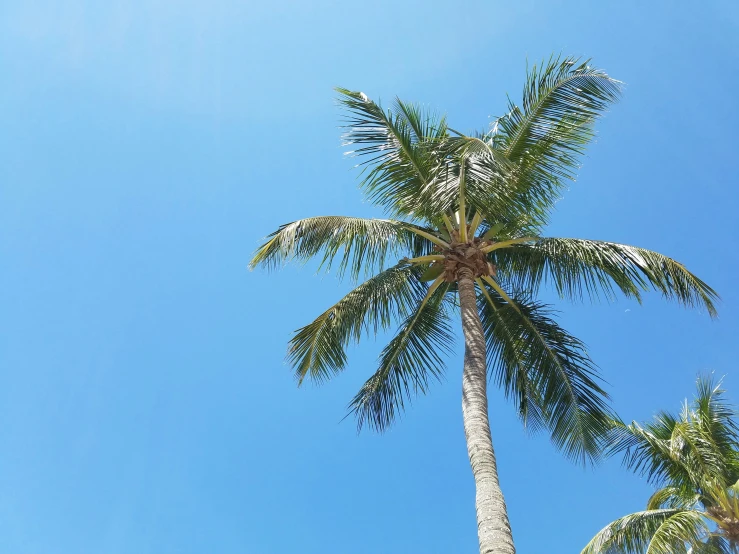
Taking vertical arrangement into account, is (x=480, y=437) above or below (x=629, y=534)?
below

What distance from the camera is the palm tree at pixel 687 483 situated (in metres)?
12.4

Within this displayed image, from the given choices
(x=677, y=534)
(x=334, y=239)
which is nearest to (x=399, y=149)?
(x=334, y=239)

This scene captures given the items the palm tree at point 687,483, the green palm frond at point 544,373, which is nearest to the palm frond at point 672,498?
the palm tree at point 687,483

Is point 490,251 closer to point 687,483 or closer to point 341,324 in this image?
point 341,324

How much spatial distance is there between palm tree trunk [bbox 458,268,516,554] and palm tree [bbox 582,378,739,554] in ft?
17.7

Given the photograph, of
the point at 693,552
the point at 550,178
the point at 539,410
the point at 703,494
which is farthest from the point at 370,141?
the point at 703,494

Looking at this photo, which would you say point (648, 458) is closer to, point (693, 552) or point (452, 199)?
point (693, 552)

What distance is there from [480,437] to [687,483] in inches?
363

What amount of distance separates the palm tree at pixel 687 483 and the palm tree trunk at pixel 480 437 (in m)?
5.39

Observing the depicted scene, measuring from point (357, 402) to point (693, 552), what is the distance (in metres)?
7.27

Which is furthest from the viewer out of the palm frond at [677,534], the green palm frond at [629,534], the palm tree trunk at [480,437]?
the green palm frond at [629,534]

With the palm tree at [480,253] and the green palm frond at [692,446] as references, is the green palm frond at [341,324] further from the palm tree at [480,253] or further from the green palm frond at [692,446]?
the green palm frond at [692,446]

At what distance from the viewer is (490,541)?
6539 millimetres

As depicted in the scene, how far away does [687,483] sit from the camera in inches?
574
